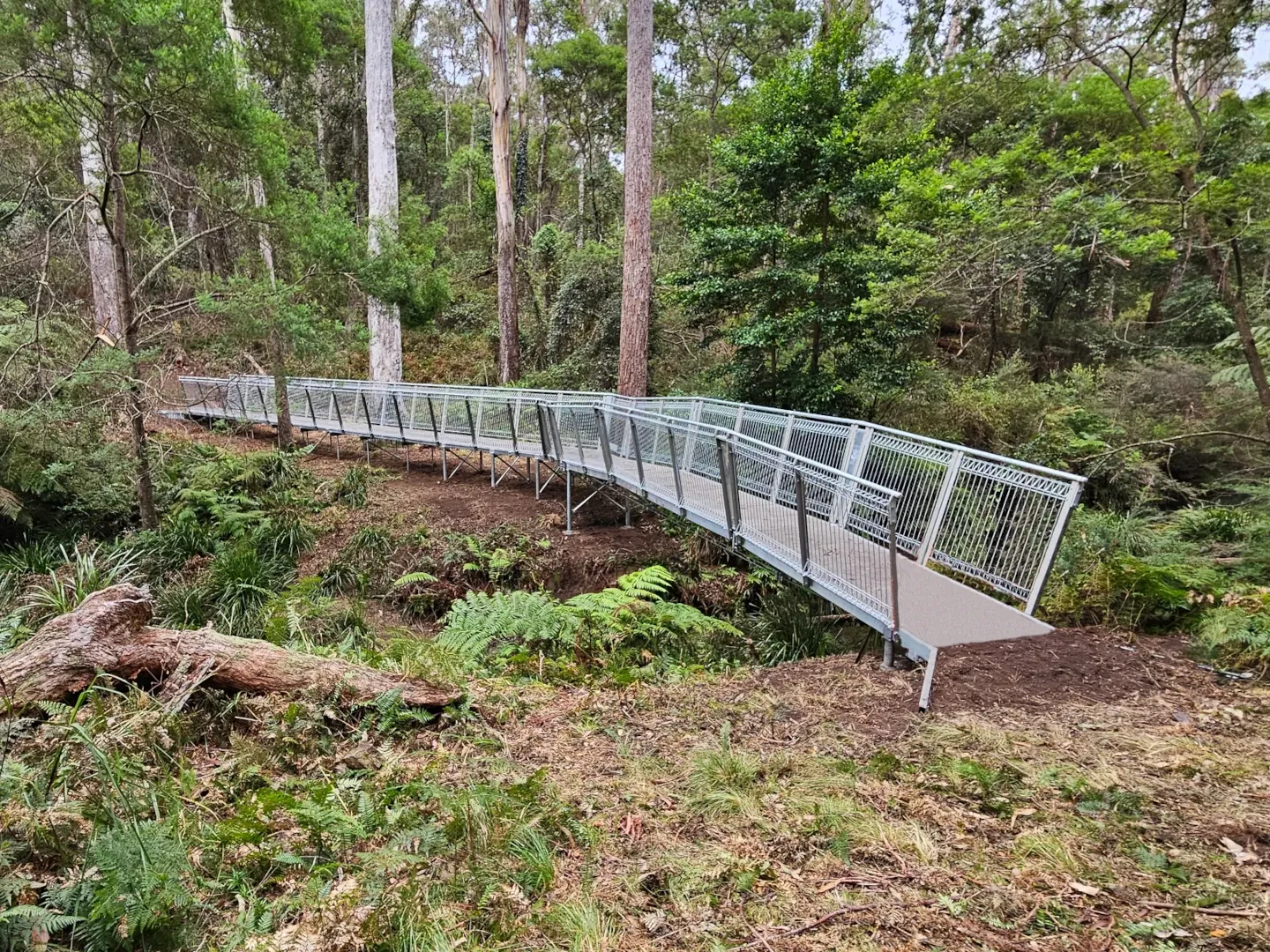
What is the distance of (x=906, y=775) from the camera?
2.81 m

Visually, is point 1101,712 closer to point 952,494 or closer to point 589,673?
point 952,494

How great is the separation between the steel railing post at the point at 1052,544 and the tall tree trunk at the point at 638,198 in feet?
25.6

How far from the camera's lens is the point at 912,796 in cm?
263

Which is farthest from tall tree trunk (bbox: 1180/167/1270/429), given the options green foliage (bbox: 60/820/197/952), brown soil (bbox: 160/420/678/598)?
green foliage (bbox: 60/820/197/952)

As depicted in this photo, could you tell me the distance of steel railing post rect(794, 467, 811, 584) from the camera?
4.59 metres

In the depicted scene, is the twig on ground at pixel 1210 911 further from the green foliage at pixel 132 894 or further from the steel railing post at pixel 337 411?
the steel railing post at pixel 337 411

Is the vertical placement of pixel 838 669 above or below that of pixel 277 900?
below

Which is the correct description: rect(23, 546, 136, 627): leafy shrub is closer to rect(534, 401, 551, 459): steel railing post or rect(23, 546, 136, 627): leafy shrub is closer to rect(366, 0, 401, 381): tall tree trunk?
rect(534, 401, 551, 459): steel railing post

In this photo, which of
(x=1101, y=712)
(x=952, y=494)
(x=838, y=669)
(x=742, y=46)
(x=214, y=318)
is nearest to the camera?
(x=1101, y=712)

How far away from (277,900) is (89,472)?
9.00 m

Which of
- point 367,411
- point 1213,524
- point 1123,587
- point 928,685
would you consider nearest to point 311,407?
point 367,411

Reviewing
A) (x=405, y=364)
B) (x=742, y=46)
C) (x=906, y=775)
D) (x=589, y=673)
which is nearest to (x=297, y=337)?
(x=589, y=673)

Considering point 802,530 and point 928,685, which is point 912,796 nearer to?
point 928,685

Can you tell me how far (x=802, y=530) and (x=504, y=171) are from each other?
13.9 m
